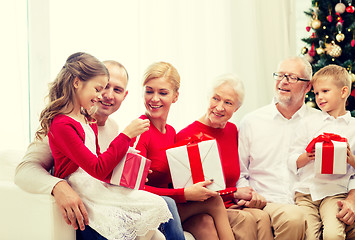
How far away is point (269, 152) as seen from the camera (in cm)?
303

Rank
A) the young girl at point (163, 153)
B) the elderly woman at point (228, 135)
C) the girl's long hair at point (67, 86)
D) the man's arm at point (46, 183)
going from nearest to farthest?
the man's arm at point (46, 183) < the girl's long hair at point (67, 86) < the young girl at point (163, 153) < the elderly woman at point (228, 135)

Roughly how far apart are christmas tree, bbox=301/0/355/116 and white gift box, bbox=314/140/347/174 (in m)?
1.53

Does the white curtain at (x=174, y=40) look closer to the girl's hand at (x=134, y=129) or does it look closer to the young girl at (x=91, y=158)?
the young girl at (x=91, y=158)

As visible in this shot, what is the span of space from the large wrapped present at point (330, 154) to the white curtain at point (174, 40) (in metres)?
1.67

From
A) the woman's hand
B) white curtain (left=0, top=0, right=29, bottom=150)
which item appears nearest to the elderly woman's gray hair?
the woman's hand

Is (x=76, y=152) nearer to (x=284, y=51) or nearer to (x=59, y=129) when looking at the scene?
(x=59, y=129)

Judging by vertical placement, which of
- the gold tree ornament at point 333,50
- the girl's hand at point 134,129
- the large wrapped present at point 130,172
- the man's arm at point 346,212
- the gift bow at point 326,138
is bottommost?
the man's arm at point 346,212

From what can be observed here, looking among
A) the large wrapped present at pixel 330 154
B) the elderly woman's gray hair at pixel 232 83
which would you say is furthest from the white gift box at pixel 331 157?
the elderly woman's gray hair at pixel 232 83

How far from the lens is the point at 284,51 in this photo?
4.70 metres

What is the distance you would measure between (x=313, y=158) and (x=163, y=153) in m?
0.91

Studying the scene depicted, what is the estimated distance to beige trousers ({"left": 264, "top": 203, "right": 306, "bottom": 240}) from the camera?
8.43ft

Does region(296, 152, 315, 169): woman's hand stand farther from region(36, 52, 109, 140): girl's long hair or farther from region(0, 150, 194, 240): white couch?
region(0, 150, 194, 240): white couch

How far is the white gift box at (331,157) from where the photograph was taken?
261cm

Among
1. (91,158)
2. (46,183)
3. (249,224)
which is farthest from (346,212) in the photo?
(46,183)
